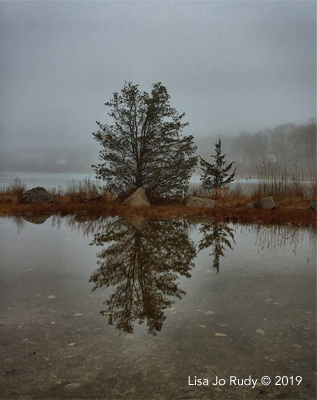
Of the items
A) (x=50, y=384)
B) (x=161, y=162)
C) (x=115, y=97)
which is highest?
A: (x=115, y=97)

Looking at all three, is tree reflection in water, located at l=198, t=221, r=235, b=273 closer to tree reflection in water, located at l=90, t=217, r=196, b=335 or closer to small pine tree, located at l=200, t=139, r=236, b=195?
tree reflection in water, located at l=90, t=217, r=196, b=335

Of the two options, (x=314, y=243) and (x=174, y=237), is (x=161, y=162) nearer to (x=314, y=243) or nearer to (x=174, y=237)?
(x=174, y=237)

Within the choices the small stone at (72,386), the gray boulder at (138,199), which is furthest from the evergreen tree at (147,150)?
the small stone at (72,386)

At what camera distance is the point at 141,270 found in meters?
4.46

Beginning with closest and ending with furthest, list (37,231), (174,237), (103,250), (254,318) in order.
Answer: (254,318), (103,250), (174,237), (37,231)

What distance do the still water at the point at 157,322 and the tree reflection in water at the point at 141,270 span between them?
0.07 ft

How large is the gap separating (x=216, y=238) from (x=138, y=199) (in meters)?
7.02

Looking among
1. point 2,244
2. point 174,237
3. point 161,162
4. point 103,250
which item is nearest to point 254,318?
point 103,250

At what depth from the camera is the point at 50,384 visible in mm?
2111

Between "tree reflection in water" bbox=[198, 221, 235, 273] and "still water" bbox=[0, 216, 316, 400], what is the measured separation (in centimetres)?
8

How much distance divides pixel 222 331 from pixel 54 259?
327 cm

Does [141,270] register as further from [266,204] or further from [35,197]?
[35,197]

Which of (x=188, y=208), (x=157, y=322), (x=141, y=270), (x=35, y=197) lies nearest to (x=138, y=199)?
(x=188, y=208)

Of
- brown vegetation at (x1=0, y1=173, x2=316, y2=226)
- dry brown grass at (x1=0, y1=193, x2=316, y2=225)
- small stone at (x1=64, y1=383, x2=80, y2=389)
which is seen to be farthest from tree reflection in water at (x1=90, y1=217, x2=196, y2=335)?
brown vegetation at (x1=0, y1=173, x2=316, y2=226)
